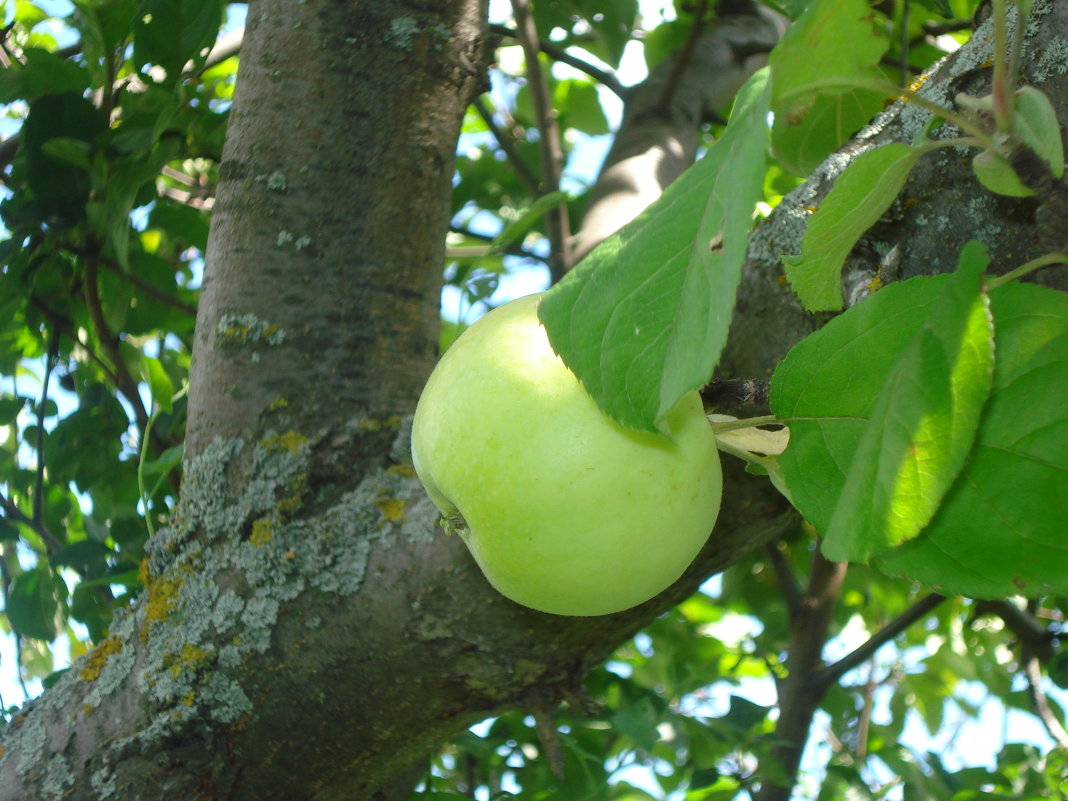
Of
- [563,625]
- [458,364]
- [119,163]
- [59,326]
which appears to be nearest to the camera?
[458,364]

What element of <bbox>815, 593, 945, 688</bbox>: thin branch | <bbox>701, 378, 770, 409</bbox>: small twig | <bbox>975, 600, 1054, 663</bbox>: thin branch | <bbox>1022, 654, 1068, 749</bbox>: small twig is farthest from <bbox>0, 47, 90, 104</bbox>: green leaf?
<bbox>1022, 654, 1068, 749</bbox>: small twig

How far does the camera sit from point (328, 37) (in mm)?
1086

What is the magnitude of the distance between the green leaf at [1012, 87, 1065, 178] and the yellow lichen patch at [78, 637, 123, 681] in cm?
98

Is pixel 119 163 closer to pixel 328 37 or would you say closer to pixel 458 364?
pixel 328 37

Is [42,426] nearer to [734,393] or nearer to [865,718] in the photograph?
[734,393]

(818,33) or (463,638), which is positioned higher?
(818,33)

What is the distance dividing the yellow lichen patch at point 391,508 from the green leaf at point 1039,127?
68 centimetres

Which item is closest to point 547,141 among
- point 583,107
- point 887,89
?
point 583,107

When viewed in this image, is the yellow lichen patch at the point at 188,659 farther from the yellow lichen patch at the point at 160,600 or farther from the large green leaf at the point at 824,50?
the large green leaf at the point at 824,50

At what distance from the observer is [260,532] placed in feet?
3.08

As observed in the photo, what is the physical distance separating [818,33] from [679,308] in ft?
0.53

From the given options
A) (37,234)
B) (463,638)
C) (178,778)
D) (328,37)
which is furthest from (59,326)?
(463,638)

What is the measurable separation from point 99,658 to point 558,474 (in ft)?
2.18

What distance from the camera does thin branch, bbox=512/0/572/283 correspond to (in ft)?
4.79
